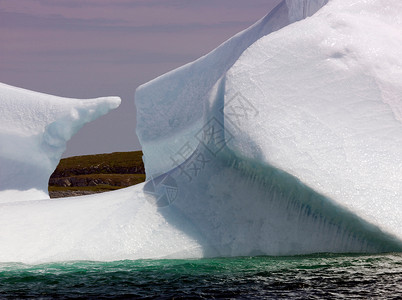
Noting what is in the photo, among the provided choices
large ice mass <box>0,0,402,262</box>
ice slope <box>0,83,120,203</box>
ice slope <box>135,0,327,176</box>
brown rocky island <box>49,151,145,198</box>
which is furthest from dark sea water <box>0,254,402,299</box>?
brown rocky island <box>49,151,145,198</box>

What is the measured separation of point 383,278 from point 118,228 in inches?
218

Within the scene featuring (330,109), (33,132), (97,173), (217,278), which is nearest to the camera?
(217,278)

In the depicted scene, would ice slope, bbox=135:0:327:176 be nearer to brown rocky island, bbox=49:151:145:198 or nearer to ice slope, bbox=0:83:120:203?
ice slope, bbox=0:83:120:203

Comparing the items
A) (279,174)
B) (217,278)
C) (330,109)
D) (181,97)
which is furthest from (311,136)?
(181,97)

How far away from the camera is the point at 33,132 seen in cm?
1819

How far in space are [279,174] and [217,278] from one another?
2.22 metres

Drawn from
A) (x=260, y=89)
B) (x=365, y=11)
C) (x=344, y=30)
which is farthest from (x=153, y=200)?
Result: (x=365, y=11)

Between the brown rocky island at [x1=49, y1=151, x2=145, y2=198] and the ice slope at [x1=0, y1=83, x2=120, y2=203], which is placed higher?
the brown rocky island at [x1=49, y1=151, x2=145, y2=198]

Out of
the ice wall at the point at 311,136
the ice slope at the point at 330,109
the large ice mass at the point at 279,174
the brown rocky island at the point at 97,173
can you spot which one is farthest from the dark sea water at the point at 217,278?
the brown rocky island at the point at 97,173

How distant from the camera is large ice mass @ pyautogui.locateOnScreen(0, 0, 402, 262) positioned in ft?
38.4

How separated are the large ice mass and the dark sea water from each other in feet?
1.70

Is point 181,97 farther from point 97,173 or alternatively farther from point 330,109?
point 97,173

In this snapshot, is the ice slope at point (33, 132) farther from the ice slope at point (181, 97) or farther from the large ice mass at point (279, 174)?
the large ice mass at point (279, 174)

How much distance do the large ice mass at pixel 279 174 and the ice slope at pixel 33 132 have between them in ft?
11.0
